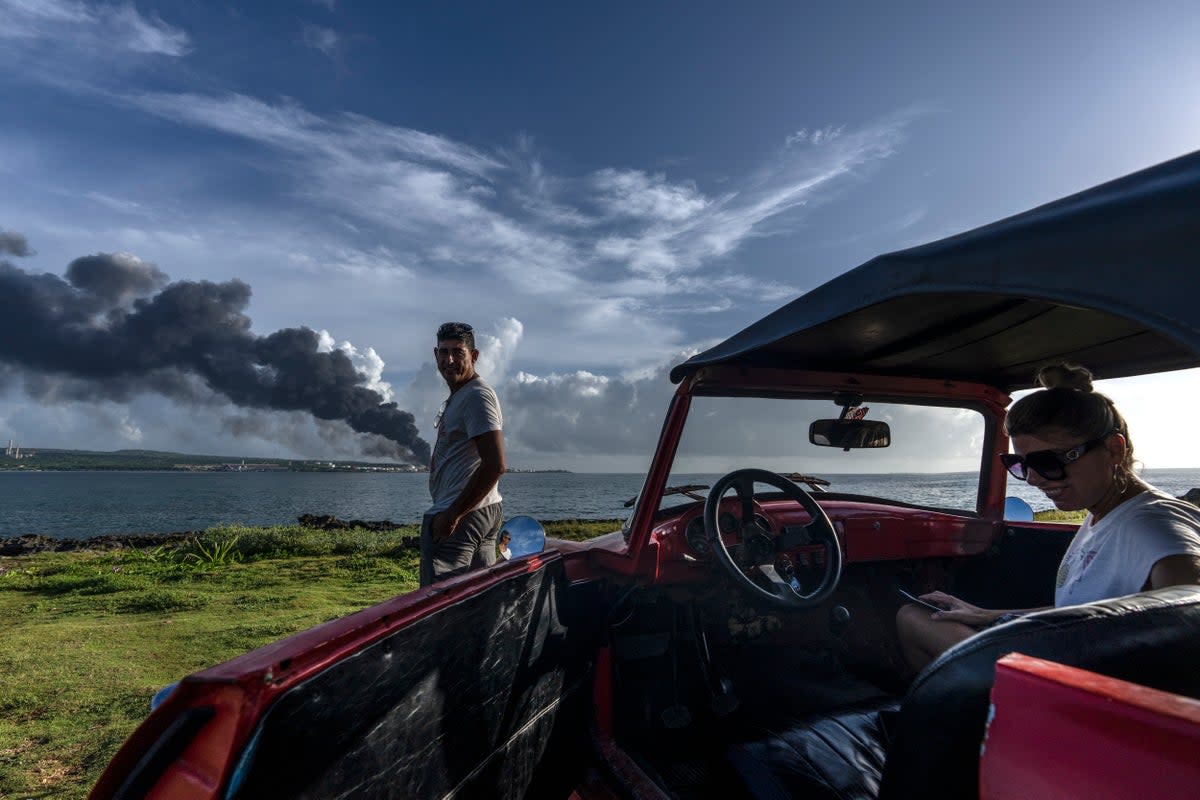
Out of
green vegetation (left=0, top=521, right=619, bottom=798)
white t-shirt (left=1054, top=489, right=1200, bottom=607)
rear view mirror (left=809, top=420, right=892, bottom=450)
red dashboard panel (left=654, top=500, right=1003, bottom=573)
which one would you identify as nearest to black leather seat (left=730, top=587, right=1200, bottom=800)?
white t-shirt (left=1054, top=489, right=1200, bottom=607)

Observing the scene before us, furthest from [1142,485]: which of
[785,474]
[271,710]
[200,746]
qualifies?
[200,746]

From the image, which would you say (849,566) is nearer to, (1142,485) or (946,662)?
(1142,485)

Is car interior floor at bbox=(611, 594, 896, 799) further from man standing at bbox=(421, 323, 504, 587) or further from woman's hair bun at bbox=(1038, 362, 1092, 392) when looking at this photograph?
woman's hair bun at bbox=(1038, 362, 1092, 392)

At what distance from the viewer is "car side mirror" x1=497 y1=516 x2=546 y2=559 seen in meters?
2.76

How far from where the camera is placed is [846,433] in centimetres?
346

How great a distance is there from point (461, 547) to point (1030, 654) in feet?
8.95

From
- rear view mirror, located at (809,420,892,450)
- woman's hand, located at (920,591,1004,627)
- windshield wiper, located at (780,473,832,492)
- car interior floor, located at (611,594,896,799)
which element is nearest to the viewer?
woman's hand, located at (920,591,1004,627)

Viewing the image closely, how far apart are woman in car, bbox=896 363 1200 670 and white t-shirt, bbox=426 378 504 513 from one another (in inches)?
93.3

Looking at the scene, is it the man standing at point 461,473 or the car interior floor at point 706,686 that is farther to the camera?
the man standing at point 461,473

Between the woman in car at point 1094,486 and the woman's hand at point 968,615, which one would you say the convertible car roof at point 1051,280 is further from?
the woman's hand at point 968,615

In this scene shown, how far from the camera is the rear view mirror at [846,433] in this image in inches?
136

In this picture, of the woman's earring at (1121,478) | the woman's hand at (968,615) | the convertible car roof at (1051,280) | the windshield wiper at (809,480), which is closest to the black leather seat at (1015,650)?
the convertible car roof at (1051,280)

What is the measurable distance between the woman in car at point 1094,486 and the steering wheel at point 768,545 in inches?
40.2

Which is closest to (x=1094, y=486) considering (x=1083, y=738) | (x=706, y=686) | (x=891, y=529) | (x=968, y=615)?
(x=968, y=615)
